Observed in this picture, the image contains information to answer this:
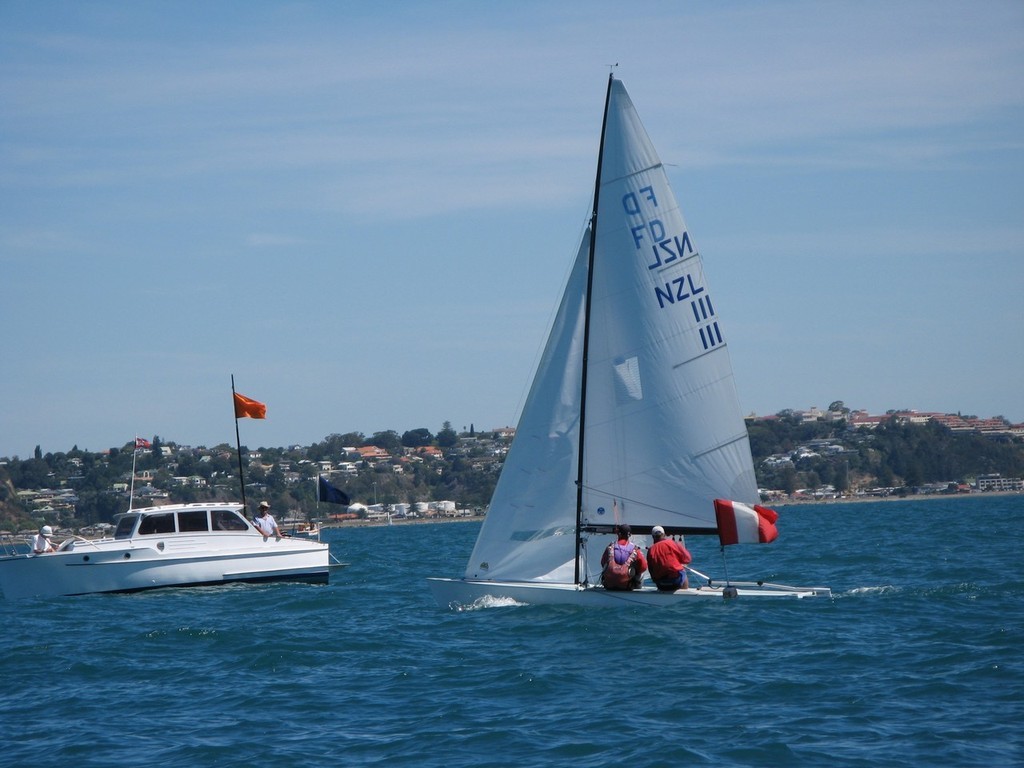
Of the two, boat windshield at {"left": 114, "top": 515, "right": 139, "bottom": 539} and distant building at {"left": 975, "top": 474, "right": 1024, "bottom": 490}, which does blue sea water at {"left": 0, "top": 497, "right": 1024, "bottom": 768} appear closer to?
boat windshield at {"left": 114, "top": 515, "right": 139, "bottom": 539}

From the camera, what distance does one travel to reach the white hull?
1956cm

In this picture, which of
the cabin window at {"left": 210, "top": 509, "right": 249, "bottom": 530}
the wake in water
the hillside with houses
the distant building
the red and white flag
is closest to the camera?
the red and white flag

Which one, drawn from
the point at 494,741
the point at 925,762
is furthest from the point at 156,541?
the point at 925,762

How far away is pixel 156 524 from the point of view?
27953mm

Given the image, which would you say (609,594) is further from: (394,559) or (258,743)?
(394,559)

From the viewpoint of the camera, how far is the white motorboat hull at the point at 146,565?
27.5 m

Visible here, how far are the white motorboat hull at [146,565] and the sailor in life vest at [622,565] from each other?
34.7ft

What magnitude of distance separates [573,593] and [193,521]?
11.3m

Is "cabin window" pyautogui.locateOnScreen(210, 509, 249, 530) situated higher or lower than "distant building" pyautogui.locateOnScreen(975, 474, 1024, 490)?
higher

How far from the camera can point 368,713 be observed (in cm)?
1421

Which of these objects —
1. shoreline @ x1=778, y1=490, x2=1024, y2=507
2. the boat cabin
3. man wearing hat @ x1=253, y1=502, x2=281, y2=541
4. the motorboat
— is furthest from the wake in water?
shoreline @ x1=778, y1=490, x2=1024, y2=507

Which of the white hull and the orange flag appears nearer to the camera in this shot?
the white hull

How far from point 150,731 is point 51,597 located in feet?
49.9

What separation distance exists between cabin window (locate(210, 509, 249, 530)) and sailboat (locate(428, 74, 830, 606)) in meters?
9.03
